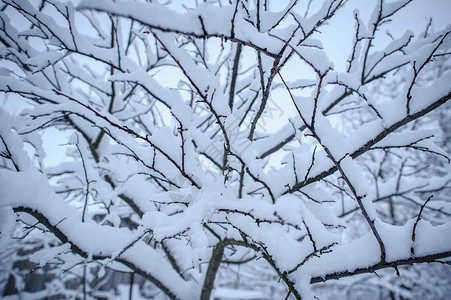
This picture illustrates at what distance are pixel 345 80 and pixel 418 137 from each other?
52cm

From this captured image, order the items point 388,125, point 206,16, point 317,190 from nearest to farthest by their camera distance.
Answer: point 206,16
point 388,125
point 317,190

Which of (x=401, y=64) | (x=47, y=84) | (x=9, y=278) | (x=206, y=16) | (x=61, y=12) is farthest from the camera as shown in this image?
(x=9, y=278)

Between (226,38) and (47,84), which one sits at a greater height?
(47,84)

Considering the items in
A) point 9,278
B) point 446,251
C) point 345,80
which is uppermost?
point 345,80

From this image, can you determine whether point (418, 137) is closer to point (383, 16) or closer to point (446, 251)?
point (446, 251)

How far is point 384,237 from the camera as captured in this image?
893 mm

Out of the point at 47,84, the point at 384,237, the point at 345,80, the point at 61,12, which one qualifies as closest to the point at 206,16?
the point at 345,80

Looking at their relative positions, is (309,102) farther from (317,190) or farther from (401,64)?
(401,64)

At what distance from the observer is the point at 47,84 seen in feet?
6.49

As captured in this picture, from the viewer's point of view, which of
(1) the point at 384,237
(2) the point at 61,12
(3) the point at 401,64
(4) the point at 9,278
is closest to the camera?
(1) the point at 384,237

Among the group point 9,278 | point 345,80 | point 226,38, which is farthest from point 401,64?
point 9,278

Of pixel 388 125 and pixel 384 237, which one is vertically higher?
pixel 388 125

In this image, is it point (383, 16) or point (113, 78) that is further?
point (383, 16)

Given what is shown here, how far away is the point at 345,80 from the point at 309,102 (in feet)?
1.36
